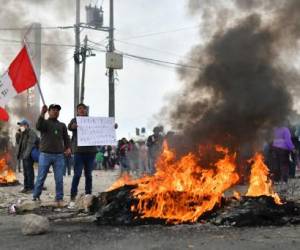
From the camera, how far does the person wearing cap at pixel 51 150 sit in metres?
9.49

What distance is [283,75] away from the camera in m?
9.80

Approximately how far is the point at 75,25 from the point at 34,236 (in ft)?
58.6

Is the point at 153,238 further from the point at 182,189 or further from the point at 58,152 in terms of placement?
the point at 58,152

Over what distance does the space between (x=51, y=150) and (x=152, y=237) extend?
→ 3.42m

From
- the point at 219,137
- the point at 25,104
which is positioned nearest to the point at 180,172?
Answer: the point at 219,137

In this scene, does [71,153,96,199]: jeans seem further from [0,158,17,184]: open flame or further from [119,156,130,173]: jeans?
[119,156,130,173]: jeans

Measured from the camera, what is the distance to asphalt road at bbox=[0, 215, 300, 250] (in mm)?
6238

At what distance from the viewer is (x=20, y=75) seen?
35.6 feet

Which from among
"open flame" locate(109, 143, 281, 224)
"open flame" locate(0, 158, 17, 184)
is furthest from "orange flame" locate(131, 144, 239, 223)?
"open flame" locate(0, 158, 17, 184)

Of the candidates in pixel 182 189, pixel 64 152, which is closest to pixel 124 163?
pixel 64 152

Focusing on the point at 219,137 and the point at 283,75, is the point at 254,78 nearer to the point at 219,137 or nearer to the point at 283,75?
the point at 283,75

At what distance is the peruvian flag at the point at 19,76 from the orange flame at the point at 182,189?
3455 millimetres

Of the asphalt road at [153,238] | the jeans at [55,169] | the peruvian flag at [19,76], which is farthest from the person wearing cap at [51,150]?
the asphalt road at [153,238]

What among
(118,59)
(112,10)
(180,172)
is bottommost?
(180,172)
